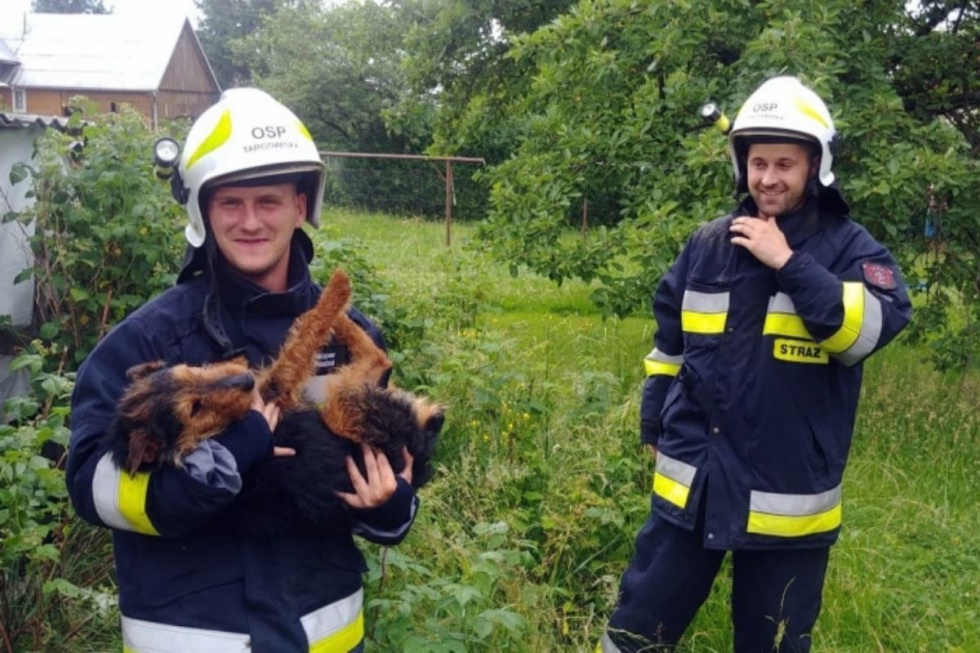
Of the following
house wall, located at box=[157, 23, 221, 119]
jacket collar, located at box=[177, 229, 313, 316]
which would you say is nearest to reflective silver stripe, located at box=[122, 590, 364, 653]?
jacket collar, located at box=[177, 229, 313, 316]

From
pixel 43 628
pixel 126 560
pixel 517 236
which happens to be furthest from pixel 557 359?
pixel 126 560

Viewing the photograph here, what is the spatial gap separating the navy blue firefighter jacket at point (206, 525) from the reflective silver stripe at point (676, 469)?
1.26m

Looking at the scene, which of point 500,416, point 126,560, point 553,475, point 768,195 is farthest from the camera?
point 500,416

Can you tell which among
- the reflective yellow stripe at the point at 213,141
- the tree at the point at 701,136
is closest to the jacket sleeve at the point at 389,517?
the reflective yellow stripe at the point at 213,141

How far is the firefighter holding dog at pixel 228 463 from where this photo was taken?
6.11 feet

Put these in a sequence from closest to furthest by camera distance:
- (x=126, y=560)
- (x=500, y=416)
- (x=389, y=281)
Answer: (x=126, y=560)
(x=500, y=416)
(x=389, y=281)

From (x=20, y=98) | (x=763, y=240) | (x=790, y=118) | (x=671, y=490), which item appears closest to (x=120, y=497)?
(x=671, y=490)

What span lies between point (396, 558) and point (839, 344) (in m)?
1.56

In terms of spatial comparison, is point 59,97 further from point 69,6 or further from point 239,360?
point 239,360

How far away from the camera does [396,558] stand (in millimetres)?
3348

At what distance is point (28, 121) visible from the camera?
4805mm

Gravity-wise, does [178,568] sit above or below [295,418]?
below

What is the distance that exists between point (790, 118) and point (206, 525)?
2122mm

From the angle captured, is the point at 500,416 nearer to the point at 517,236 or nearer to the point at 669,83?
the point at 517,236
